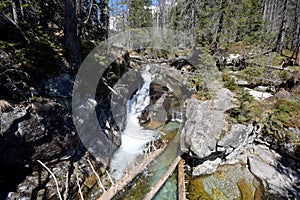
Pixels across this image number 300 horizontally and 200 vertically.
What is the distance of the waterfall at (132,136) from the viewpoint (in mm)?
7188

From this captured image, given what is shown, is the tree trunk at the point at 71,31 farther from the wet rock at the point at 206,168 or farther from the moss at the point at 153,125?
the wet rock at the point at 206,168

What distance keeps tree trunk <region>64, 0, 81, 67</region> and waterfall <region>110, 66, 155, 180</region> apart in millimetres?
4765

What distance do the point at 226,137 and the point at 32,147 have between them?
6.79 meters

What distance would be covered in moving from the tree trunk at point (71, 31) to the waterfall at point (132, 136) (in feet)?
15.6

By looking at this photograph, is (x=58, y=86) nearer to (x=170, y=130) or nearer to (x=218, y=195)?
(x=170, y=130)

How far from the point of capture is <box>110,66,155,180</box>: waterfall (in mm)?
7188

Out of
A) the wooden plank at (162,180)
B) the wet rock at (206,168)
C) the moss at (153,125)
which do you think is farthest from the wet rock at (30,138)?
the moss at (153,125)

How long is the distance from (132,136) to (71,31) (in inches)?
251

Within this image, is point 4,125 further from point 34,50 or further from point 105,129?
point 105,129

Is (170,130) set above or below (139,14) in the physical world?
below

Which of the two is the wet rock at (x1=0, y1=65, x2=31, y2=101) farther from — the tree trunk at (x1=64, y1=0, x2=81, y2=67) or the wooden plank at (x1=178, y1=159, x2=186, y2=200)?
the wooden plank at (x1=178, y1=159, x2=186, y2=200)

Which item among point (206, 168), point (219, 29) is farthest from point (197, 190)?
point (219, 29)

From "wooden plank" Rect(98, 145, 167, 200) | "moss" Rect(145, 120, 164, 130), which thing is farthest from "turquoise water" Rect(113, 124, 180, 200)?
"moss" Rect(145, 120, 164, 130)

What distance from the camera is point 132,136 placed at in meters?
9.52
